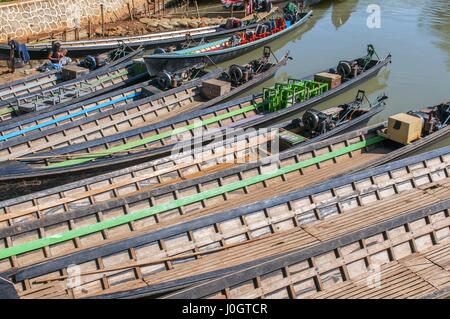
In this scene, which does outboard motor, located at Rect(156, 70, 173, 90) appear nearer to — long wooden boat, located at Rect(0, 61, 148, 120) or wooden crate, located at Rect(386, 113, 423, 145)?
long wooden boat, located at Rect(0, 61, 148, 120)

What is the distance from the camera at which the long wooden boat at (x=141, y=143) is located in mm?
16984

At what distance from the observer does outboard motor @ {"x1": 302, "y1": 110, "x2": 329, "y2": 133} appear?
18.8 meters

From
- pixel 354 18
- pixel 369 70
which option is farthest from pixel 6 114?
pixel 354 18

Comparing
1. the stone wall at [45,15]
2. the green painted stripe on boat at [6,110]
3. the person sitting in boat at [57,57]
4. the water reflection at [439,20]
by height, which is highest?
the stone wall at [45,15]

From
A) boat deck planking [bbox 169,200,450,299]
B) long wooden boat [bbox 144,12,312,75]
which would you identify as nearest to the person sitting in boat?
long wooden boat [bbox 144,12,312,75]

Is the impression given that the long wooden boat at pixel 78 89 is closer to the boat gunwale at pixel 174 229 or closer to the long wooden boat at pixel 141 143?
the long wooden boat at pixel 141 143

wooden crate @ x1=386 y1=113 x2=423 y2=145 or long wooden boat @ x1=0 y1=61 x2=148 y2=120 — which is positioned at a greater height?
long wooden boat @ x1=0 y1=61 x2=148 y2=120

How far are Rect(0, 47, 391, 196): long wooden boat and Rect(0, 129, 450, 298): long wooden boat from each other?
3.23 meters

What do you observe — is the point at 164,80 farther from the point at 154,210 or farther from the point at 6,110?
the point at 154,210

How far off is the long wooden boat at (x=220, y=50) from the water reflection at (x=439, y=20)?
10723 millimetres

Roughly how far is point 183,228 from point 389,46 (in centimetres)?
2980

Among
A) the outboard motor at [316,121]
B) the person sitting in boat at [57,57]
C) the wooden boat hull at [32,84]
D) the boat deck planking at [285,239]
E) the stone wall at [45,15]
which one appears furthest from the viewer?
the stone wall at [45,15]

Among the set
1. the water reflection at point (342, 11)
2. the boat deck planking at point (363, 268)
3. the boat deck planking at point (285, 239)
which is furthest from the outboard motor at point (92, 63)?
the water reflection at point (342, 11)
